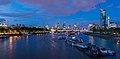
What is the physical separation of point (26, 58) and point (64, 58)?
4.62 m

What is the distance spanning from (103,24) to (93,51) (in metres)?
Result: 155

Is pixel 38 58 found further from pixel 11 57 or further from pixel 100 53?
pixel 100 53

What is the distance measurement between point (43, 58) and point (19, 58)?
9.72 ft

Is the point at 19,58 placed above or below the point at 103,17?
below

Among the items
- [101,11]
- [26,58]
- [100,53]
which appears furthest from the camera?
[101,11]

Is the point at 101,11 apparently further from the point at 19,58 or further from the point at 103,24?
the point at 19,58

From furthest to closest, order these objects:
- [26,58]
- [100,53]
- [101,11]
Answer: [101,11], [100,53], [26,58]

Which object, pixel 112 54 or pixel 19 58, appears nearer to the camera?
pixel 19 58

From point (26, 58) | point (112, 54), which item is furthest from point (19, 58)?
point (112, 54)

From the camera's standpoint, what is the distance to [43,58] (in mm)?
31375

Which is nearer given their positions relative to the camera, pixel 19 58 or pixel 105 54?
pixel 19 58

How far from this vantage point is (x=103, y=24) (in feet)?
615

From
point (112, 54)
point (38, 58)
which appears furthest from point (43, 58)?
point (112, 54)

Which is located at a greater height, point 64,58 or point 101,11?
point 101,11
